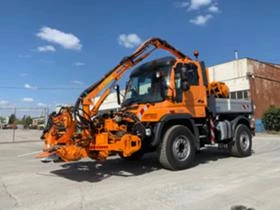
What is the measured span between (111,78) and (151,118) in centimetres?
180

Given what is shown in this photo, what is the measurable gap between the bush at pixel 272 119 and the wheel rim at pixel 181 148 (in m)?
24.3

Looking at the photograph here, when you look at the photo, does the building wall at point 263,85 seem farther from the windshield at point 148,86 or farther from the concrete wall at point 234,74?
the windshield at point 148,86

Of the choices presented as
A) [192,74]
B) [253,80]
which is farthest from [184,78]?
[253,80]

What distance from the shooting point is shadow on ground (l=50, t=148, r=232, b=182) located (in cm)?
851

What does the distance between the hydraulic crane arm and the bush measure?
76.1ft

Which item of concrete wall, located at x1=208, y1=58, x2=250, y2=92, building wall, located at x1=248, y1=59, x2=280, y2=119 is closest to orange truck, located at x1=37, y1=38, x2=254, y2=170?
concrete wall, located at x1=208, y1=58, x2=250, y2=92

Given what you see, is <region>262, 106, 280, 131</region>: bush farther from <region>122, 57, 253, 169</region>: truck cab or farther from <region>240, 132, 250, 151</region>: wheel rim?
<region>122, 57, 253, 169</region>: truck cab

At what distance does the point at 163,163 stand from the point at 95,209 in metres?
3.64

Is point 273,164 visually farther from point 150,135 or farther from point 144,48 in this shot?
point 144,48

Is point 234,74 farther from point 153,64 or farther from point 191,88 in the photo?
point 153,64

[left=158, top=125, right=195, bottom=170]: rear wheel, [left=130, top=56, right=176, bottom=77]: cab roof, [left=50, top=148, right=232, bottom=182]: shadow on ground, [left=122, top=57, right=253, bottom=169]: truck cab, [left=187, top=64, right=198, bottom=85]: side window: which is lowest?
[left=50, top=148, right=232, bottom=182]: shadow on ground

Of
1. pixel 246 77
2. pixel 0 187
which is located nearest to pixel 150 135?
pixel 0 187

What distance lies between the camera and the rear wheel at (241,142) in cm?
1134

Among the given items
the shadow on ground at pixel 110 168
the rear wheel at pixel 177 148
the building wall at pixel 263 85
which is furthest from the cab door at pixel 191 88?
the building wall at pixel 263 85
